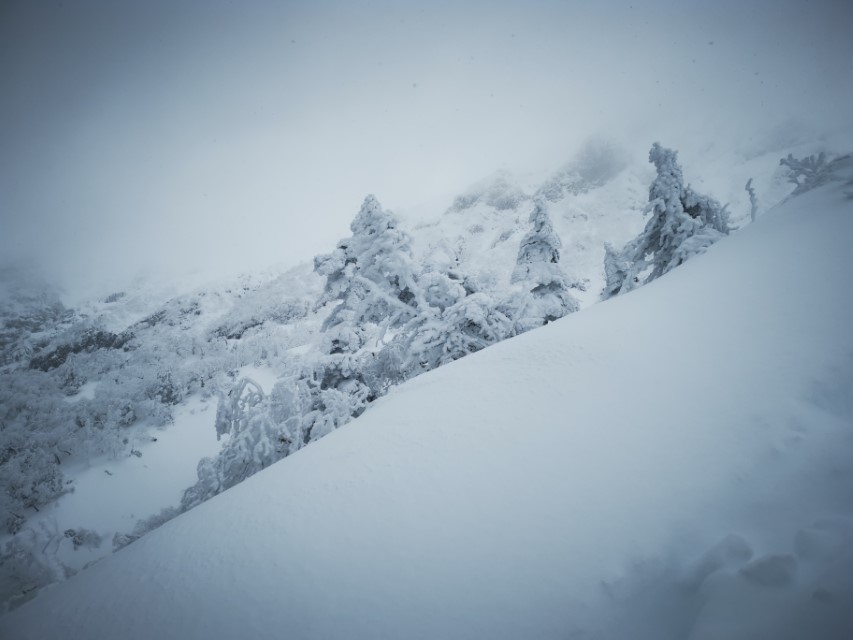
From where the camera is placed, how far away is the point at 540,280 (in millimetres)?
10430

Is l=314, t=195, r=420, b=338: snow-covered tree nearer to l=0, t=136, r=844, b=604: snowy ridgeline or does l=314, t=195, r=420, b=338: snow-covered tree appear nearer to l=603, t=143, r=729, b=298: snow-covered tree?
l=0, t=136, r=844, b=604: snowy ridgeline

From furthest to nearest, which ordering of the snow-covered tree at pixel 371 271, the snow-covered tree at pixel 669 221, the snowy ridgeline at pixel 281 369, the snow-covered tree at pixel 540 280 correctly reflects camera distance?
the snow-covered tree at pixel 540 280
the snow-covered tree at pixel 669 221
the snow-covered tree at pixel 371 271
the snowy ridgeline at pixel 281 369

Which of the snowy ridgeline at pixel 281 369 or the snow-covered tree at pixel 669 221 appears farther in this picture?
the snow-covered tree at pixel 669 221

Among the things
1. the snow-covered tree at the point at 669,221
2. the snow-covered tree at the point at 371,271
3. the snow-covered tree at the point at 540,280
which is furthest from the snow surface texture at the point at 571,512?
the snow-covered tree at the point at 540,280

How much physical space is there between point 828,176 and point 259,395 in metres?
13.4

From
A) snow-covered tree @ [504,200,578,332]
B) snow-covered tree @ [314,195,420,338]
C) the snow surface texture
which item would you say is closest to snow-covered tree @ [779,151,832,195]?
the snow surface texture

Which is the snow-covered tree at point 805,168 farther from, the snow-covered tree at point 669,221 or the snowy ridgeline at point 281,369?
the snow-covered tree at point 669,221

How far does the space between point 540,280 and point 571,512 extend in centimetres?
909

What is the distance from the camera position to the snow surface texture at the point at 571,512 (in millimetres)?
1629

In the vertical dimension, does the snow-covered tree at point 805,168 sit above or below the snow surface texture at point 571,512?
above

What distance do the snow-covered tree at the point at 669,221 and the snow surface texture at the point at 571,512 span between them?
526 cm

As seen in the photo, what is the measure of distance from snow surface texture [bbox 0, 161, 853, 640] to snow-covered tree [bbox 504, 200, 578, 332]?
17.9ft

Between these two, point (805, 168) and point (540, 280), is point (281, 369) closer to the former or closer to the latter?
point (540, 280)

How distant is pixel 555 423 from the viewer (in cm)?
310
